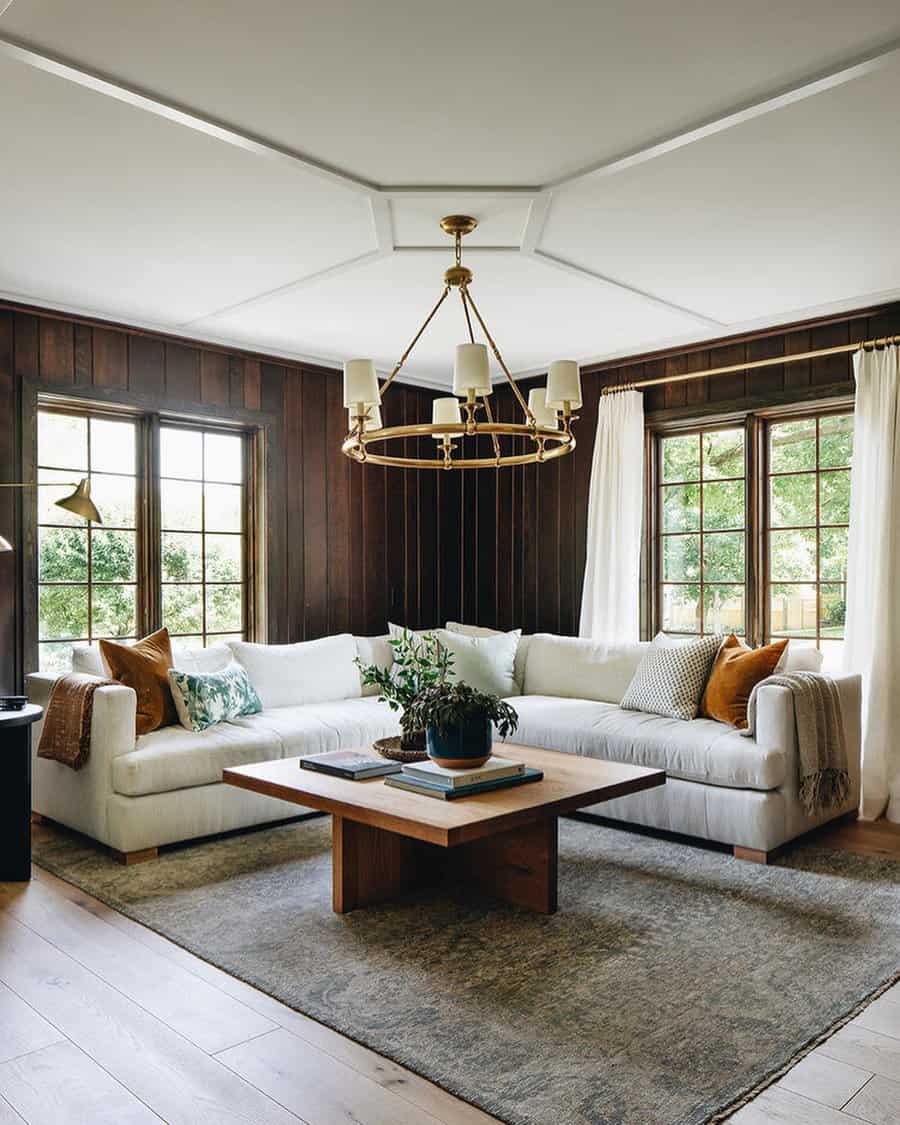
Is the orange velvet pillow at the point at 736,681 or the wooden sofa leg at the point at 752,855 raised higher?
the orange velvet pillow at the point at 736,681

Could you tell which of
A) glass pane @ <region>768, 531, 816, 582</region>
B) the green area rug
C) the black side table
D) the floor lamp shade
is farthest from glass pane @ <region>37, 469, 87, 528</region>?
glass pane @ <region>768, 531, 816, 582</region>

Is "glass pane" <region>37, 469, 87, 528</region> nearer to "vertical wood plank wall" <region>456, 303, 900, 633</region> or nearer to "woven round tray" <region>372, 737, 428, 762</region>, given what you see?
"woven round tray" <region>372, 737, 428, 762</region>

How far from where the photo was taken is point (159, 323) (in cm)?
494

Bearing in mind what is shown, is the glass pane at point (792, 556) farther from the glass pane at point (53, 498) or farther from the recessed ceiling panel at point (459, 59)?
the glass pane at point (53, 498)

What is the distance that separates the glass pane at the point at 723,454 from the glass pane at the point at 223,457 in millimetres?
2802

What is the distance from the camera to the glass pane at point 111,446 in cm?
492

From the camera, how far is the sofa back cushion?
5.05m

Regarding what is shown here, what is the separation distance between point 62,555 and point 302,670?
54.6 inches

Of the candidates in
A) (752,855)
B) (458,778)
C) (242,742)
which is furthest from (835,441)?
(242,742)

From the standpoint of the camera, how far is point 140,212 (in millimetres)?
3422

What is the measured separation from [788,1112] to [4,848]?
112 inches

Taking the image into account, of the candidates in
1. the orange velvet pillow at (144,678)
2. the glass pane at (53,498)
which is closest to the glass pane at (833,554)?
the orange velvet pillow at (144,678)

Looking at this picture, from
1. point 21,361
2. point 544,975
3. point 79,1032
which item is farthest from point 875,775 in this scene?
point 21,361

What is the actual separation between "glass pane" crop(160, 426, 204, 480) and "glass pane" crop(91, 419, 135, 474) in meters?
0.18
